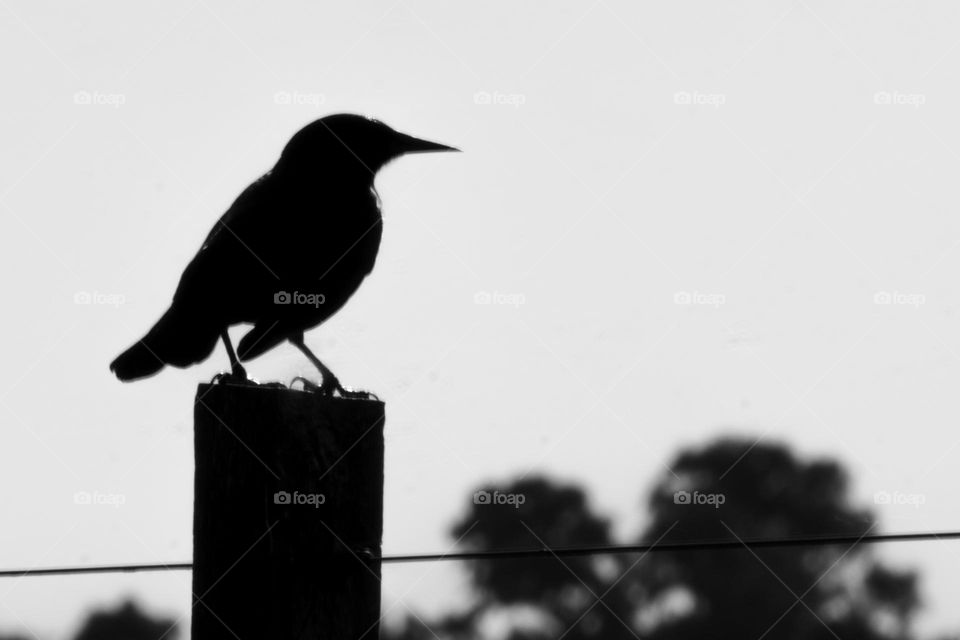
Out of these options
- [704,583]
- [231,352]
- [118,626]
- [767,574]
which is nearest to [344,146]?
[231,352]

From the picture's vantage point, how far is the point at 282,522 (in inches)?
106

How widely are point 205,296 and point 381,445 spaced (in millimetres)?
2439

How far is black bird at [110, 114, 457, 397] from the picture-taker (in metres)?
5.05

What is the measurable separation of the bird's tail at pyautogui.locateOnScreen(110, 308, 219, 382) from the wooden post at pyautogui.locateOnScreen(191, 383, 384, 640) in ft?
7.18

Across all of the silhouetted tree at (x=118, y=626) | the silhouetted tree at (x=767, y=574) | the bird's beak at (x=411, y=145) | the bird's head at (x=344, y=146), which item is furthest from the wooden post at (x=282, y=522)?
the silhouetted tree at (x=767, y=574)

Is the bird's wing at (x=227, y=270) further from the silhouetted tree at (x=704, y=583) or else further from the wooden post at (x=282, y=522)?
the silhouetted tree at (x=704, y=583)

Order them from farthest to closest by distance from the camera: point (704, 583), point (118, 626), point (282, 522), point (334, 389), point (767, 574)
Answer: point (704, 583)
point (767, 574)
point (118, 626)
point (334, 389)
point (282, 522)

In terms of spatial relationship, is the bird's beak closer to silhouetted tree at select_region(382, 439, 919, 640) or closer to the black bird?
the black bird

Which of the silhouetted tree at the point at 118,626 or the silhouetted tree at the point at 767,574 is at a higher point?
the silhouetted tree at the point at 118,626

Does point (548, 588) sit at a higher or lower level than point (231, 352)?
lower

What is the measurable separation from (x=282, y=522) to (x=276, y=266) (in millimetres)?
2542

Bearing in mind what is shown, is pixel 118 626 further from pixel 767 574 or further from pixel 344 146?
pixel 344 146

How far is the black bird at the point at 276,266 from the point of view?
16.6 feet

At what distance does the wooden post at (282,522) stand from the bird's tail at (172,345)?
2187 millimetres
